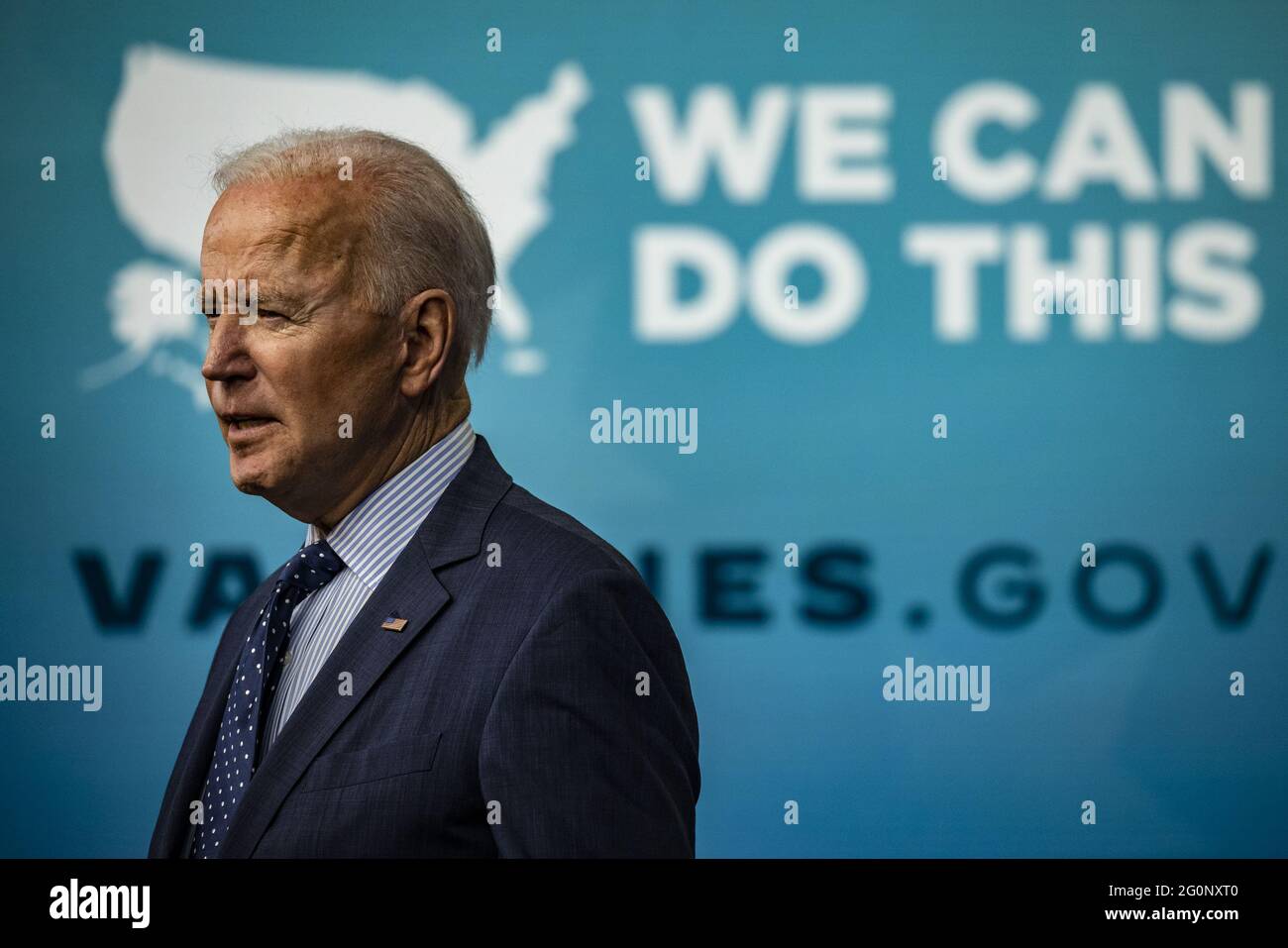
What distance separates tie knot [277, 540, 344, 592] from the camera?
1.70 m

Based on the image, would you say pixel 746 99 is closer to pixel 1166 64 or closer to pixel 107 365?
pixel 1166 64

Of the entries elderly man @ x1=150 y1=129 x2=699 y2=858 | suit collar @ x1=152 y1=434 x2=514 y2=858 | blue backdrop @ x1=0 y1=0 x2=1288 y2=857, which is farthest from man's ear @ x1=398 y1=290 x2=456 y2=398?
blue backdrop @ x1=0 y1=0 x2=1288 y2=857

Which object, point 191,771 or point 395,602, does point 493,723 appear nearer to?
point 395,602

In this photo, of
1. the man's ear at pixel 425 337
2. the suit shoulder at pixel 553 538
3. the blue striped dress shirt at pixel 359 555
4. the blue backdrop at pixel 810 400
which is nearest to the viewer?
the suit shoulder at pixel 553 538

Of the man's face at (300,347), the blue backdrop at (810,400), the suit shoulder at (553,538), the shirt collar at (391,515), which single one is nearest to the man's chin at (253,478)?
the man's face at (300,347)

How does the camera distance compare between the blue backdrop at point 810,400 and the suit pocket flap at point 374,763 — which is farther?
the blue backdrop at point 810,400

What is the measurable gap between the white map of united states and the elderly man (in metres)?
1.30

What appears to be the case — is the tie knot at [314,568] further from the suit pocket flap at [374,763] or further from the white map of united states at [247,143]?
the white map of united states at [247,143]

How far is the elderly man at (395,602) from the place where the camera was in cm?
142

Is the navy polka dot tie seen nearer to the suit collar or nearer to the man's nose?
the suit collar

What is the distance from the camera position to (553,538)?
5.13 feet

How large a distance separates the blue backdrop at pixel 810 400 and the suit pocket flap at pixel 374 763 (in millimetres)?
1660

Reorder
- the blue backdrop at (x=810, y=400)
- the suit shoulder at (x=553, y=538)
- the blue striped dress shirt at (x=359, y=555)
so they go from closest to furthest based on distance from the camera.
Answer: the suit shoulder at (x=553, y=538) < the blue striped dress shirt at (x=359, y=555) < the blue backdrop at (x=810, y=400)
